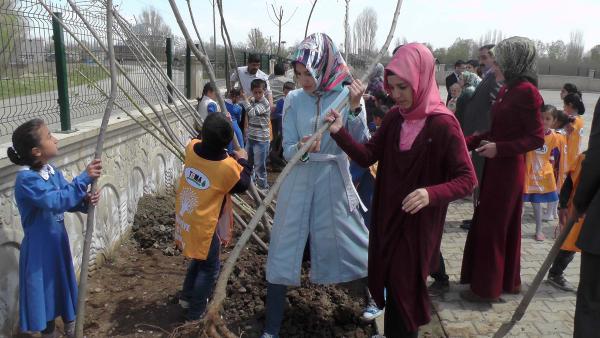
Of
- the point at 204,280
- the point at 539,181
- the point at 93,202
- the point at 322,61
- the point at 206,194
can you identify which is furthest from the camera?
the point at 539,181

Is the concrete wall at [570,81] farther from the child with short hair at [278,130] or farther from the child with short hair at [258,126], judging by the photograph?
the child with short hair at [258,126]

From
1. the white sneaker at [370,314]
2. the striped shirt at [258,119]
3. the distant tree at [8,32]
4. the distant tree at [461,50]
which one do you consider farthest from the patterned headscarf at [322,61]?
the distant tree at [461,50]

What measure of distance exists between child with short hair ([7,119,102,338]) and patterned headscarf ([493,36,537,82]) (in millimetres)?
2698

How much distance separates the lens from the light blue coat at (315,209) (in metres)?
2.70

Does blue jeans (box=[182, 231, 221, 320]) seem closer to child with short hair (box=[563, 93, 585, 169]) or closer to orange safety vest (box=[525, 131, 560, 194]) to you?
orange safety vest (box=[525, 131, 560, 194])

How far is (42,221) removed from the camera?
253 cm

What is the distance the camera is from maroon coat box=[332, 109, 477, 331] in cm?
226

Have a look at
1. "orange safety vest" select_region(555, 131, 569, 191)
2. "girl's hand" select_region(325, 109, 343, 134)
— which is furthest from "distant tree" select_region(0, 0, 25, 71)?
"orange safety vest" select_region(555, 131, 569, 191)

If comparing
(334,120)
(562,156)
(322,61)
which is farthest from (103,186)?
(562,156)

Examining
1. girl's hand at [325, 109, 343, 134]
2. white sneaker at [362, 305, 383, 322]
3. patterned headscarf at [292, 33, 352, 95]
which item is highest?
patterned headscarf at [292, 33, 352, 95]

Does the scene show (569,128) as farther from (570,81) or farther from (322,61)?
(570,81)

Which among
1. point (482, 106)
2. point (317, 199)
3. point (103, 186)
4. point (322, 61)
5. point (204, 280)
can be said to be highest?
point (322, 61)

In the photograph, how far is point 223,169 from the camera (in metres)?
2.85

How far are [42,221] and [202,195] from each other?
874 millimetres
